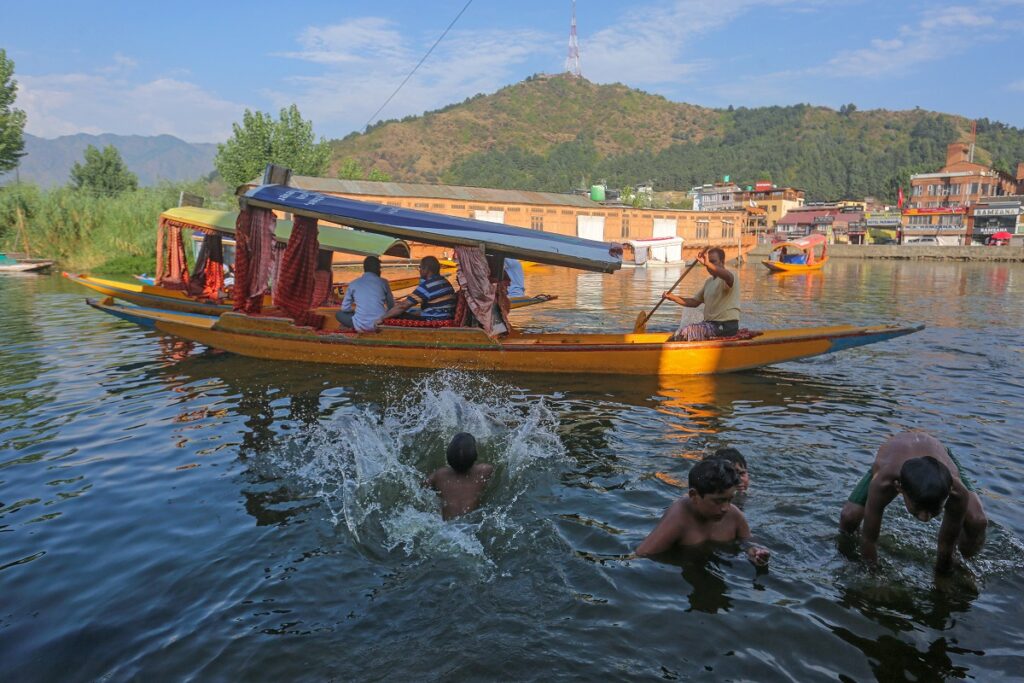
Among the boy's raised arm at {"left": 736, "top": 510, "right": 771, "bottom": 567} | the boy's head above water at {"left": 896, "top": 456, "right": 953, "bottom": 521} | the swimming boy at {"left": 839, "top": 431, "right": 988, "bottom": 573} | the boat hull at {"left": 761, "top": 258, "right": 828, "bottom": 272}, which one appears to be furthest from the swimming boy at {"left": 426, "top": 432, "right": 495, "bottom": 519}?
the boat hull at {"left": 761, "top": 258, "right": 828, "bottom": 272}

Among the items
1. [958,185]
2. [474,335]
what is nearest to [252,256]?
[474,335]

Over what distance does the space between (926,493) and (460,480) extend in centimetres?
317

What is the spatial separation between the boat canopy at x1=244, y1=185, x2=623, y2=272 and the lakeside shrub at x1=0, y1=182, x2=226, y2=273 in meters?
24.4

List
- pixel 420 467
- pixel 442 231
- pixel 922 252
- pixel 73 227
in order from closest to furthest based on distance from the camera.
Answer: pixel 420 467 → pixel 442 231 → pixel 73 227 → pixel 922 252

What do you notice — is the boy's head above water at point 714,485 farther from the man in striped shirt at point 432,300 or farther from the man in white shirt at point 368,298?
the man in white shirt at point 368,298

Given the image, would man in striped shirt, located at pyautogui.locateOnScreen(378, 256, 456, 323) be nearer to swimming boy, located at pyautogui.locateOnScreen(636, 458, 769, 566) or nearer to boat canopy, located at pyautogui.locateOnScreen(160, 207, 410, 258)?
boat canopy, located at pyautogui.locateOnScreen(160, 207, 410, 258)

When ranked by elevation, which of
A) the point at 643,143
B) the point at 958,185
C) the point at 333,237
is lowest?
the point at 333,237

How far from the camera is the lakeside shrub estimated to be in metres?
31.1

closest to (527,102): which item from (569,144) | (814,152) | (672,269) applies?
(569,144)

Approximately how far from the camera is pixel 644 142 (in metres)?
160

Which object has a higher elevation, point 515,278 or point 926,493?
point 515,278

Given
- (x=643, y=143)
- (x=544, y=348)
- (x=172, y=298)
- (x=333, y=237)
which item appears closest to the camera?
(x=544, y=348)

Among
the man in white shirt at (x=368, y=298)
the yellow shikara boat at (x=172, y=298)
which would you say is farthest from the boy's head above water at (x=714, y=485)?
the yellow shikara boat at (x=172, y=298)

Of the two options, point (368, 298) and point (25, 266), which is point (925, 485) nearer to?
point (368, 298)
